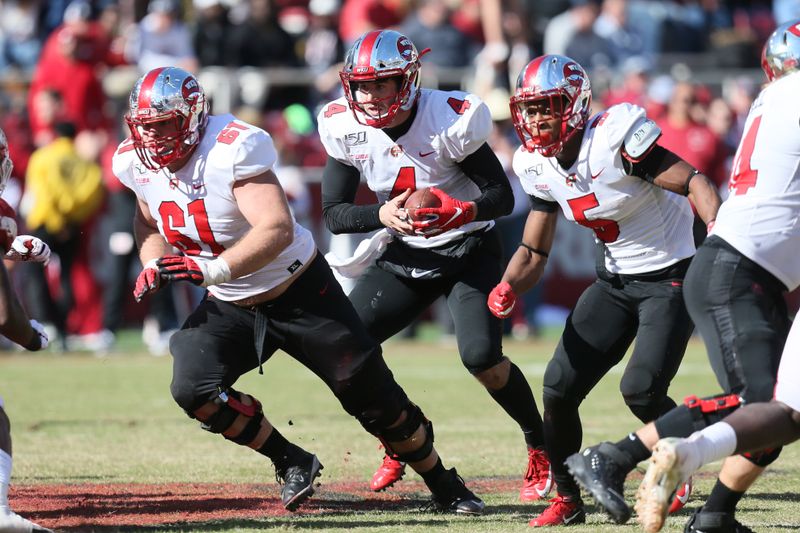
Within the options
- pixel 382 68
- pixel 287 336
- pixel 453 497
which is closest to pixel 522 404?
pixel 453 497

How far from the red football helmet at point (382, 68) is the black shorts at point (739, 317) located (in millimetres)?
1734

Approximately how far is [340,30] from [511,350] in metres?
4.44

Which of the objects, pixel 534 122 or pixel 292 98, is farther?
pixel 292 98

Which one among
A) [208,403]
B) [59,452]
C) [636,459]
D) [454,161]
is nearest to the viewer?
[636,459]

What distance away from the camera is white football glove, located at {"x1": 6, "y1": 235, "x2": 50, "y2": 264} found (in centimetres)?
505

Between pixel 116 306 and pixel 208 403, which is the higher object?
pixel 208 403

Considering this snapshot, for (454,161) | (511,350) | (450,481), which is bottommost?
(511,350)

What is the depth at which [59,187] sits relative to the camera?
11.7 metres

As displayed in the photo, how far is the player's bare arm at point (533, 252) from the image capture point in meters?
5.34

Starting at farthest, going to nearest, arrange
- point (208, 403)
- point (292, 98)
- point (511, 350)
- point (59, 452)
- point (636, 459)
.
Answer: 1. point (292, 98)
2. point (511, 350)
3. point (59, 452)
4. point (208, 403)
5. point (636, 459)

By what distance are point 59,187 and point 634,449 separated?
854 centimetres

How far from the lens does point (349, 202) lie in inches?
230

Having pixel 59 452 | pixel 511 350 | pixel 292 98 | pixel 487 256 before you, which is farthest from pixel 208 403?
pixel 292 98

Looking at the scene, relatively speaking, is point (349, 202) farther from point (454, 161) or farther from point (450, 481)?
point (450, 481)
